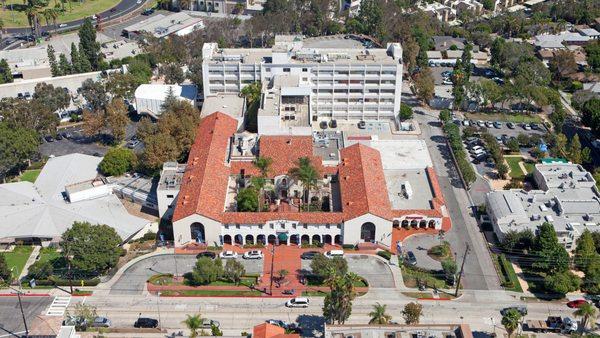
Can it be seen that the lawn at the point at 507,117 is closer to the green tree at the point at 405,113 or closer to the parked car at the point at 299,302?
the green tree at the point at 405,113

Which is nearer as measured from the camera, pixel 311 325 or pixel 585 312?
pixel 585 312

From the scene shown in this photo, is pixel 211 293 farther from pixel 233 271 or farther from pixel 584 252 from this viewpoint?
pixel 584 252

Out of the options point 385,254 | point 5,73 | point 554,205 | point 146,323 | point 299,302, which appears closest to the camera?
point 146,323

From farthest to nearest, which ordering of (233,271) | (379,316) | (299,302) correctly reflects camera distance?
(233,271) → (299,302) → (379,316)

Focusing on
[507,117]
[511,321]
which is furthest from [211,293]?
[507,117]

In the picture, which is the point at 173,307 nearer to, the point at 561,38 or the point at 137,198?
the point at 137,198

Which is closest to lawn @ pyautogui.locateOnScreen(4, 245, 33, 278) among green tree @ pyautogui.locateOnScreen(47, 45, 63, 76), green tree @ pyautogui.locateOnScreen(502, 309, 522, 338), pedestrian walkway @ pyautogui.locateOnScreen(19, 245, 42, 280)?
pedestrian walkway @ pyautogui.locateOnScreen(19, 245, 42, 280)

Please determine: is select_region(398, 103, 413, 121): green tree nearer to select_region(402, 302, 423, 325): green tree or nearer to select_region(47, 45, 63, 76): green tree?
select_region(402, 302, 423, 325): green tree
